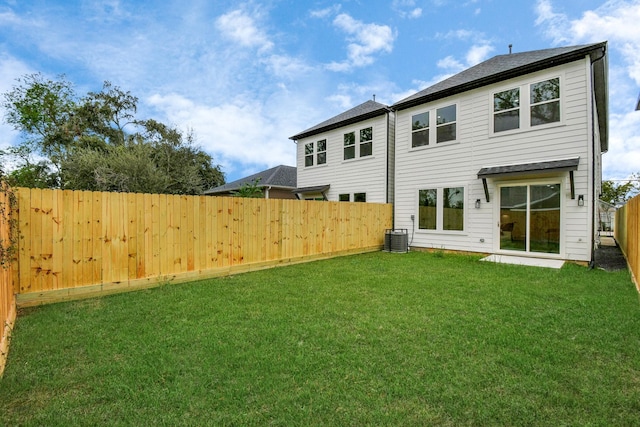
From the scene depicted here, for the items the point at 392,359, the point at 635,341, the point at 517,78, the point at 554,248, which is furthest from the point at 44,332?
the point at 517,78

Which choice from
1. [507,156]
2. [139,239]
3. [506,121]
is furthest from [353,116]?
[139,239]

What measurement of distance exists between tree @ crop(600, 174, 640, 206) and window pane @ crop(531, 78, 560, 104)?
2460cm

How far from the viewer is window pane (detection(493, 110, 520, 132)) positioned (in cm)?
826

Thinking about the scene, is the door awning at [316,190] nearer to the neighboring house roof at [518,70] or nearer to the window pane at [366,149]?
the window pane at [366,149]

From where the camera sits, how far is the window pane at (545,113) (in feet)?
24.9

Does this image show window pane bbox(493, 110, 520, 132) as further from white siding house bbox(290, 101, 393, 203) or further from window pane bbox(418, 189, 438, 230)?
white siding house bbox(290, 101, 393, 203)

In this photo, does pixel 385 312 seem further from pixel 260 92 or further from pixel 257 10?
pixel 260 92

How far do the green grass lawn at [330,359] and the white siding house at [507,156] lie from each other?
10.2 feet

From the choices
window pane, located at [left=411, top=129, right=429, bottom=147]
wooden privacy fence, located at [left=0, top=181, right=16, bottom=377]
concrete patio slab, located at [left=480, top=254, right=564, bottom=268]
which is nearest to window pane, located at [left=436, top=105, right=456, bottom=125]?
window pane, located at [left=411, top=129, right=429, bottom=147]

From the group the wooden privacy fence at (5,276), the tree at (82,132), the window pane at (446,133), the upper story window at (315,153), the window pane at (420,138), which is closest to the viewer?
the wooden privacy fence at (5,276)

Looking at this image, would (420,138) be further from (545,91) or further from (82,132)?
(82,132)

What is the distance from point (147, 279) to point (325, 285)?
10.4ft

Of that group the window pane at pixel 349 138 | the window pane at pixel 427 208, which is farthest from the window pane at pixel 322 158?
the window pane at pixel 427 208

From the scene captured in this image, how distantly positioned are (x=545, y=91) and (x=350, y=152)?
6782mm
